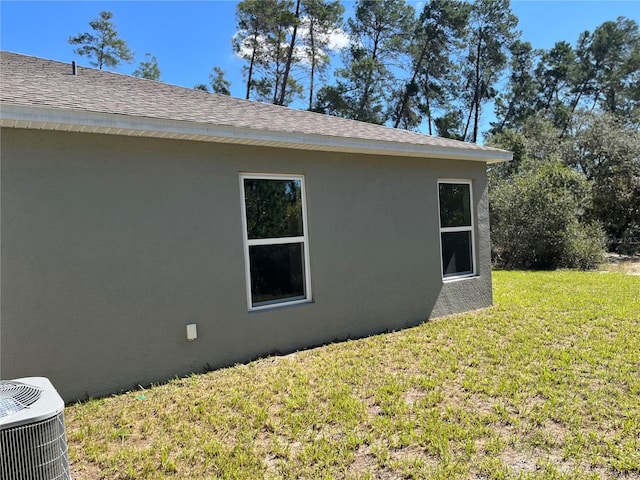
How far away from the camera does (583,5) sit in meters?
14.7

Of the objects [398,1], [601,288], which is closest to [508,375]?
[601,288]

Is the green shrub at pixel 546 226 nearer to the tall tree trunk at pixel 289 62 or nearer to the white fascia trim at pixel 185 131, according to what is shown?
the white fascia trim at pixel 185 131

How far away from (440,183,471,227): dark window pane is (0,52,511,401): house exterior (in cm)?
32

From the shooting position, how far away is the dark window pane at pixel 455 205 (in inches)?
295

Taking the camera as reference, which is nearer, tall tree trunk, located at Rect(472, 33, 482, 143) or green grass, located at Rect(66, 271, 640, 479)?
green grass, located at Rect(66, 271, 640, 479)

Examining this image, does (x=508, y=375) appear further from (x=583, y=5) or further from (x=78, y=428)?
(x=583, y=5)

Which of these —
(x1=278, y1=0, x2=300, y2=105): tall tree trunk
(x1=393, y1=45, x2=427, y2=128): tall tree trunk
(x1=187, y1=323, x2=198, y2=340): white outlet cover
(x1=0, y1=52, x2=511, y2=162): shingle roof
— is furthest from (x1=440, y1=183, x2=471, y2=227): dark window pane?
(x1=393, y1=45, x2=427, y2=128): tall tree trunk

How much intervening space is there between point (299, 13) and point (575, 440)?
23.1m

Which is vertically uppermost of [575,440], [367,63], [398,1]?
[398,1]

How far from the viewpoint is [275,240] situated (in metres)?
5.58

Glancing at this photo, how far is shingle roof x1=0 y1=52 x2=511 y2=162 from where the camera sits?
13.1 ft

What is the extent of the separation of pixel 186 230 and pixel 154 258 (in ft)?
1.54

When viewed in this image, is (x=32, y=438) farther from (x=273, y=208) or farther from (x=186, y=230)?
(x=273, y=208)

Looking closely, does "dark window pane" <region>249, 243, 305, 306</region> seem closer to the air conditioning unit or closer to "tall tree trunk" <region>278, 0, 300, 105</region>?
the air conditioning unit
